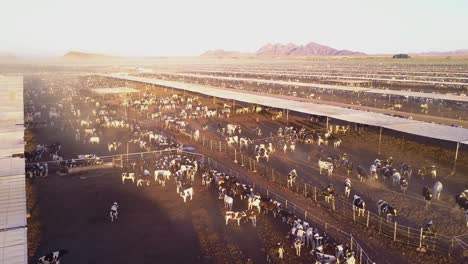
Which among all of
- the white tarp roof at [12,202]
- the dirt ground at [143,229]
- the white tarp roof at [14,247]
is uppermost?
A: the white tarp roof at [12,202]

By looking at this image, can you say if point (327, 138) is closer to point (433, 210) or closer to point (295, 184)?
point (295, 184)

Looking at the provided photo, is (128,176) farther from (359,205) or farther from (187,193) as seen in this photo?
(359,205)

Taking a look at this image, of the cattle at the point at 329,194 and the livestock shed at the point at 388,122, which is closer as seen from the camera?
the cattle at the point at 329,194

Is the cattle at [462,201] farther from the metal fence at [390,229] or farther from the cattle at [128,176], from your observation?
the cattle at [128,176]

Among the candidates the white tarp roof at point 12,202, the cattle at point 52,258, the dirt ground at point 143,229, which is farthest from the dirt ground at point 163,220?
the white tarp roof at point 12,202

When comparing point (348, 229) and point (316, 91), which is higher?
point (316, 91)

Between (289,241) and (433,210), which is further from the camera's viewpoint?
(433,210)

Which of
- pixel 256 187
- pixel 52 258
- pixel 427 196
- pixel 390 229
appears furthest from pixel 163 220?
pixel 427 196

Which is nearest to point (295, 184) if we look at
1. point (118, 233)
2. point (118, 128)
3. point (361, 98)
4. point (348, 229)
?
point (348, 229)
